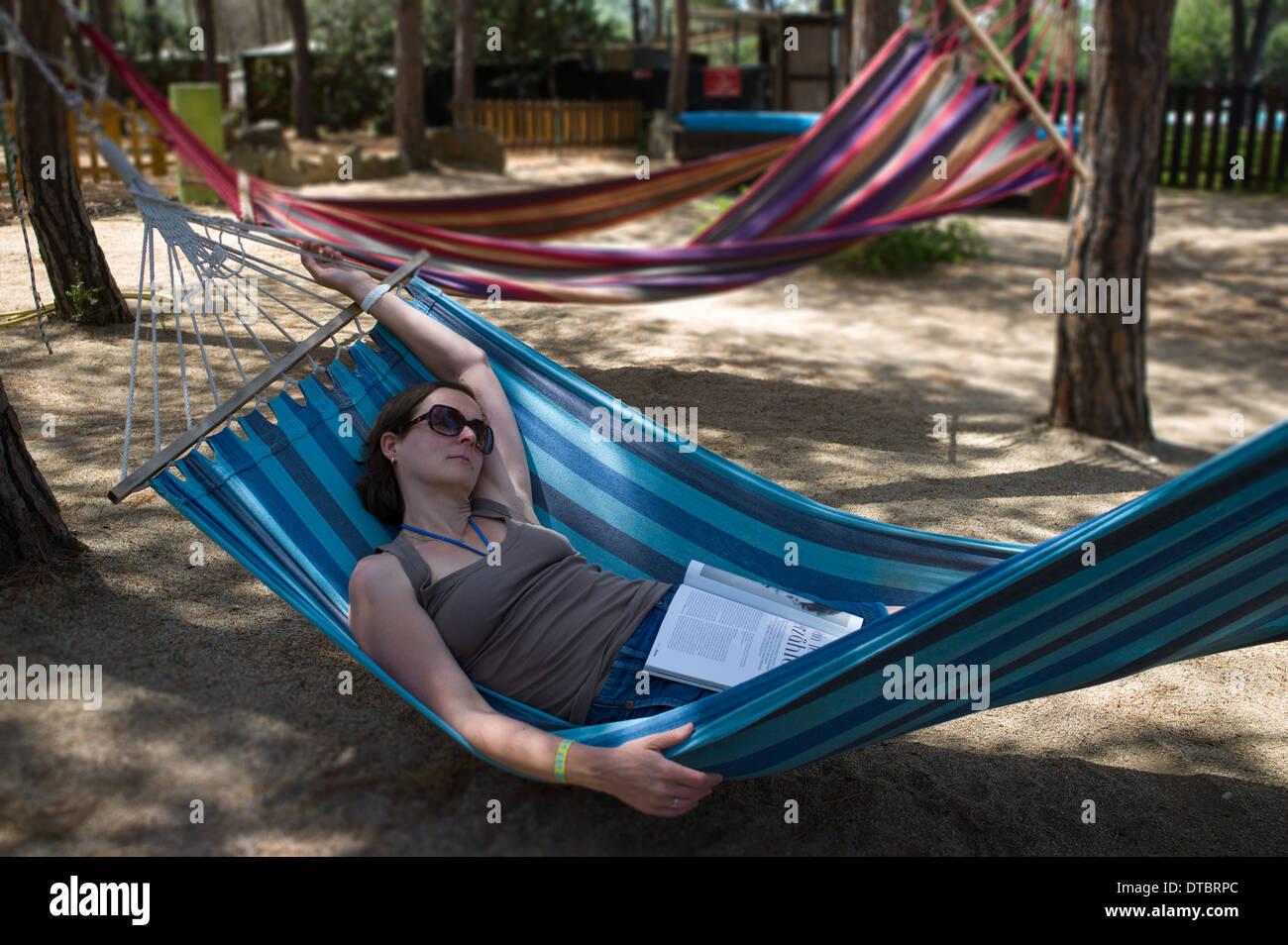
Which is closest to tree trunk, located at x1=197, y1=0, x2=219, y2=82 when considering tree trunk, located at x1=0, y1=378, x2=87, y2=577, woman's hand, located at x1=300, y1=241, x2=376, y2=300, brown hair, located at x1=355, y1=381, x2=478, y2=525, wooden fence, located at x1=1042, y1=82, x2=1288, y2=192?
wooden fence, located at x1=1042, y1=82, x2=1288, y2=192

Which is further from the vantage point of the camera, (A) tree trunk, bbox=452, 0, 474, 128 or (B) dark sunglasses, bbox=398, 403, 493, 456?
(A) tree trunk, bbox=452, 0, 474, 128

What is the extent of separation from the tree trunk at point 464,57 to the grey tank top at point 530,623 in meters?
9.97

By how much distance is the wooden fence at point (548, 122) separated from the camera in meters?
12.8

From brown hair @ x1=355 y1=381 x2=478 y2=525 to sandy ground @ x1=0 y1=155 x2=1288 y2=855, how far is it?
0.32 m

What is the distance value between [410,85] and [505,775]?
8720mm

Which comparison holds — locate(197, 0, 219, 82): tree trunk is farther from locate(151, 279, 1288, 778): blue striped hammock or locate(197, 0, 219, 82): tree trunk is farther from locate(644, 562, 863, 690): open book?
locate(644, 562, 863, 690): open book

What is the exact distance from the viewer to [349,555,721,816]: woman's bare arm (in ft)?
4.99

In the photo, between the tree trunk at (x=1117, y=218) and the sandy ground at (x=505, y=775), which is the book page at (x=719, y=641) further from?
the tree trunk at (x=1117, y=218)

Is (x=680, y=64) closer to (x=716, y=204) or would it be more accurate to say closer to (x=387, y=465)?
(x=716, y=204)

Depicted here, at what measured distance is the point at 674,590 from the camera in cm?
193

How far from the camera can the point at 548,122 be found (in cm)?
1284
